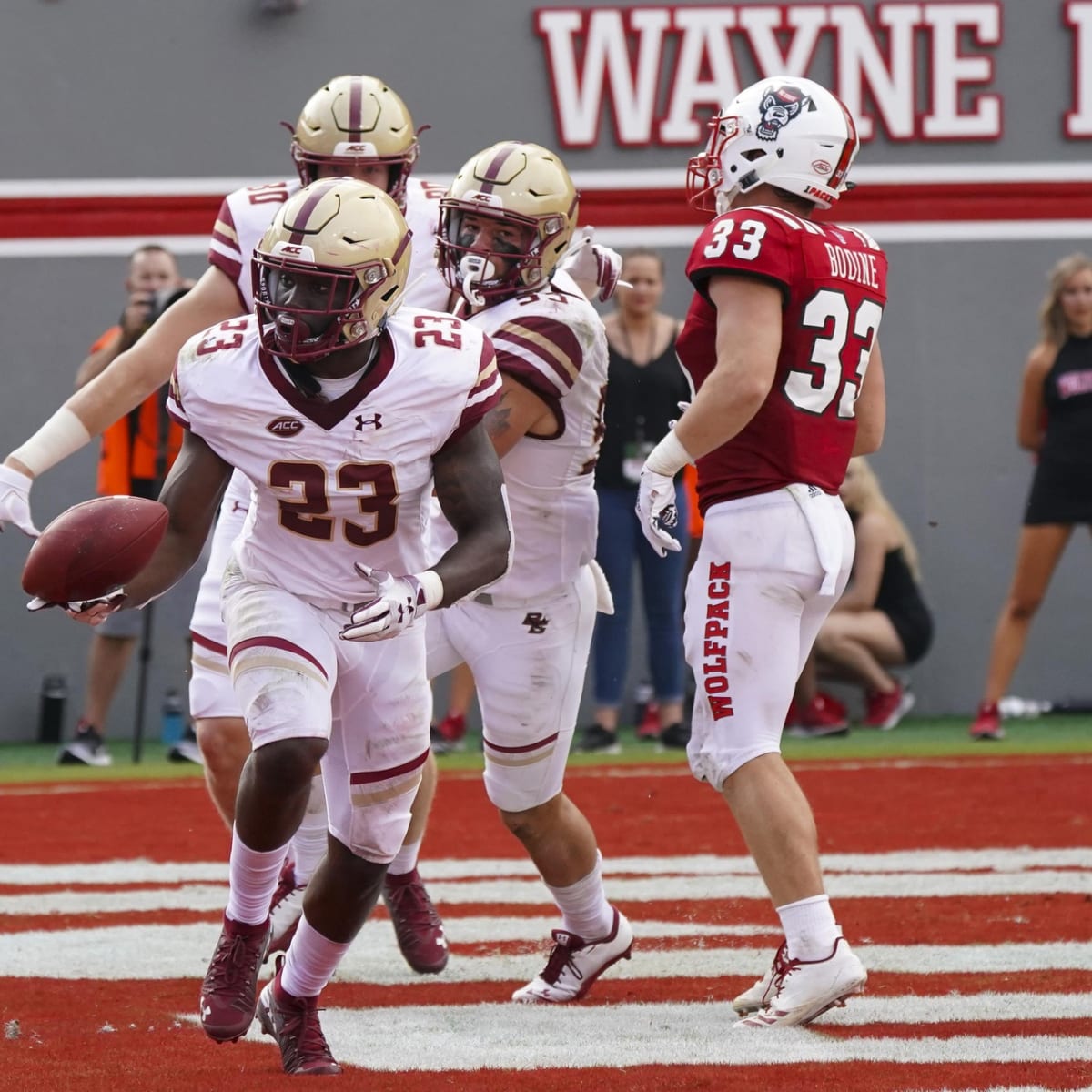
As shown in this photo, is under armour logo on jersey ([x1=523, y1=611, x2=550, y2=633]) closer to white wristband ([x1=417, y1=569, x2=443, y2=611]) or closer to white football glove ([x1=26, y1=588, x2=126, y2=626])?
white wristband ([x1=417, y1=569, x2=443, y2=611])

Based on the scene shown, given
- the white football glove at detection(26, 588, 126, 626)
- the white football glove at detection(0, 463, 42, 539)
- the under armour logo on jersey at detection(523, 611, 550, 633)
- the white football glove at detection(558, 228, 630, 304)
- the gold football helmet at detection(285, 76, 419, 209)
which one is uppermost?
the gold football helmet at detection(285, 76, 419, 209)

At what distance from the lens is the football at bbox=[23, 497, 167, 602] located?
361cm

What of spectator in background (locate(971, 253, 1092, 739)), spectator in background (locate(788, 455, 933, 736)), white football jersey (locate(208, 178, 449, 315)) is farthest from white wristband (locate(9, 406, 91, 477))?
spectator in background (locate(788, 455, 933, 736))

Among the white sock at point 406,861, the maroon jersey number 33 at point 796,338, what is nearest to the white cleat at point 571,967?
the white sock at point 406,861

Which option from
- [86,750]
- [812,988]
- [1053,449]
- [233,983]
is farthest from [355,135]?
[1053,449]

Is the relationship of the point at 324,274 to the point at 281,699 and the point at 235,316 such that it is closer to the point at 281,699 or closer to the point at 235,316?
the point at 281,699

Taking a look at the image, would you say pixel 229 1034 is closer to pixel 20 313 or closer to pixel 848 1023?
pixel 848 1023

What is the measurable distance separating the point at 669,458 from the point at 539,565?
57cm

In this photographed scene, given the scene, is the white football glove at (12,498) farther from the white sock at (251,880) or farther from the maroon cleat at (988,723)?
the maroon cleat at (988,723)

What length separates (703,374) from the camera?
4340 mm

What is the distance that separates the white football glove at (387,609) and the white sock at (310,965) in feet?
1.80

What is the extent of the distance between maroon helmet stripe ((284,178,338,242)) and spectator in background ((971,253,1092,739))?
18.5 ft

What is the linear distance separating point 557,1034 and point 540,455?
1.24 meters

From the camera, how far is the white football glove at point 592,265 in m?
4.90
